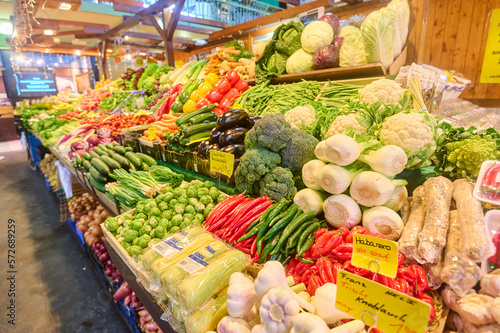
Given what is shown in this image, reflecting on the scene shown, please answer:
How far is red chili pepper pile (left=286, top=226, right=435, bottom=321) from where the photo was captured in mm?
1020

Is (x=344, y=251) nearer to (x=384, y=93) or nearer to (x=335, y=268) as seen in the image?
(x=335, y=268)

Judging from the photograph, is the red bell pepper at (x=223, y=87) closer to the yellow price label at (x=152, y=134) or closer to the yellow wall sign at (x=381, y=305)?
the yellow price label at (x=152, y=134)

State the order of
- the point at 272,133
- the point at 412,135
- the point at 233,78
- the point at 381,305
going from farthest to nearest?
the point at 233,78 → the point at 272,133 → the point at 412,135 → the point at 381,305

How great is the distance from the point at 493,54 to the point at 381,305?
5.14 metres

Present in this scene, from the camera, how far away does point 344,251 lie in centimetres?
120

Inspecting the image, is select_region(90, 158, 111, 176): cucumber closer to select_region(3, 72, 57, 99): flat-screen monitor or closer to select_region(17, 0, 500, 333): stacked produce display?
select_region(17, 0, 500, 333): stacked produce display

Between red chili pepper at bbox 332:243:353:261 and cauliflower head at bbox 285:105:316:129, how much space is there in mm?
1064

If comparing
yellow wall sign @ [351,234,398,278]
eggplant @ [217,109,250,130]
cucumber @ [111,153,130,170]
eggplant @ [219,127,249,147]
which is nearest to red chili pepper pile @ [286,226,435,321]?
yellow wall sign @ [351,234,398,278]

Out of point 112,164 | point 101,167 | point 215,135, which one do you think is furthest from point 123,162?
point 215,135

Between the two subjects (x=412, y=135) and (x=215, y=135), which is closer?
(x=412, y=135)

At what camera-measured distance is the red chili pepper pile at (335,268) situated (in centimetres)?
102

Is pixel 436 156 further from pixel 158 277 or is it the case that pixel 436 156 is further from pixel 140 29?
pixel 140 29

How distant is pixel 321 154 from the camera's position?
1496 mm

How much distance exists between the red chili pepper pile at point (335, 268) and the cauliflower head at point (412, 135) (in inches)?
22.5
